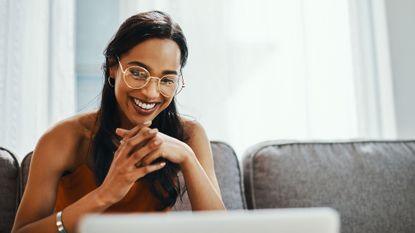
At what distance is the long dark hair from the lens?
134 centimetres

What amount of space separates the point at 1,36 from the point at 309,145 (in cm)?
130

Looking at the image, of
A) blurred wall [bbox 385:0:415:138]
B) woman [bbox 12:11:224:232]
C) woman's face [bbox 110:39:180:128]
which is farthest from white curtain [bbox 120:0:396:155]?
woman's face [bbox 110:39:180:128]

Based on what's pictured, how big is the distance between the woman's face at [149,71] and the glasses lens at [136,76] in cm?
1

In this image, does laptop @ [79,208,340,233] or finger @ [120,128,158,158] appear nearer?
laptop @ [79,208,340,233]

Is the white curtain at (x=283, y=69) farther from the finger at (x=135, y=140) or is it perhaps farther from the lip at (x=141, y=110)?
the finger at (x=135, y=140)

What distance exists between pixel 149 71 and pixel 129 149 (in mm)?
236

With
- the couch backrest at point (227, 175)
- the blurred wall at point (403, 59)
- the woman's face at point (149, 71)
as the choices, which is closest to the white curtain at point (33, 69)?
the couch backrest at point (227, 175)

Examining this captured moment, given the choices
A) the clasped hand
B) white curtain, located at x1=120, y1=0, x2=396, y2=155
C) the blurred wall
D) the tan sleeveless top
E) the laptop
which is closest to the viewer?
the laptop

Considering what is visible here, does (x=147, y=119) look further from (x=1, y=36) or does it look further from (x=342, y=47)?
(x=342, y=47)

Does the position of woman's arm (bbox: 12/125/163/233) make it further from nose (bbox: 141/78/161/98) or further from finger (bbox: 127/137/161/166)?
nose (bbox: 141/78/161/98)

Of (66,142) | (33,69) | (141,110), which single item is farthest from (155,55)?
(33,69)

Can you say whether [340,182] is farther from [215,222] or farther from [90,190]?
[215,222]

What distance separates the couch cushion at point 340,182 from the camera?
60.8 inches

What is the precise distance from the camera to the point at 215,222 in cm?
48
